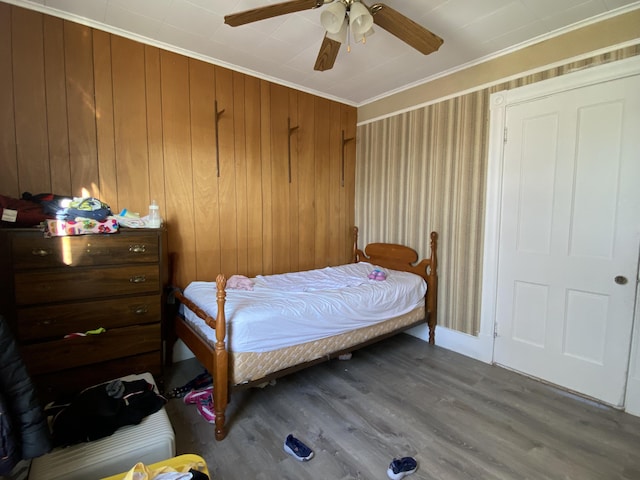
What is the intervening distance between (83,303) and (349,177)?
10.2 ft

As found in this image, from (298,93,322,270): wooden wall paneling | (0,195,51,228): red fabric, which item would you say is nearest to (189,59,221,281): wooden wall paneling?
(298,93,322,270): wooden wall paneling

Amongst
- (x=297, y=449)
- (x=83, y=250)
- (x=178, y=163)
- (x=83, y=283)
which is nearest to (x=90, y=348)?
(x=83, y=283)

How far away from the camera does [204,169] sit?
292 centimetres

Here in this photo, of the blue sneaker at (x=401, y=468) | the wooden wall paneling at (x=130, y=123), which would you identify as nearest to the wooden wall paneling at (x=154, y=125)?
the wooden wall paneling at (x=130, y=123)

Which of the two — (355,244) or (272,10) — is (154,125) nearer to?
(272,10)

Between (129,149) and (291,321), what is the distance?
196 cm

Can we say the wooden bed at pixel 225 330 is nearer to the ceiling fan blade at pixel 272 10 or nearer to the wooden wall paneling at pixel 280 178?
the wooden wall paneling at pixel 280 178

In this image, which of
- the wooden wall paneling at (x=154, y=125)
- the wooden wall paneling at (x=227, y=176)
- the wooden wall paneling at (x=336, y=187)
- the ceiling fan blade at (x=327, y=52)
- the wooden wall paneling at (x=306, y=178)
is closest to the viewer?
the ceiling fan blade at (x=327, y=52)

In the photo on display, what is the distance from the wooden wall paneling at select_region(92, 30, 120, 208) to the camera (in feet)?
7.82

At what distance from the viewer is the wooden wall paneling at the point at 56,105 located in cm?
222

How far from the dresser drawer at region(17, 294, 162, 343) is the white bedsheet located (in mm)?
332

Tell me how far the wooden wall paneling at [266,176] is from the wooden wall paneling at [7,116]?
189 cm

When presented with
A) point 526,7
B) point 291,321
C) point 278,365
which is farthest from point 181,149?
point 526,7

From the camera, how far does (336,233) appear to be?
13.2ft
